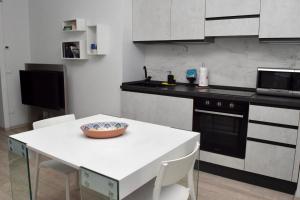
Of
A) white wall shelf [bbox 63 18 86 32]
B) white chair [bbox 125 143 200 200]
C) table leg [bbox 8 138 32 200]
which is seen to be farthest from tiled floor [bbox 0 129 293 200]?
white wall shelf [bbox 63 18 86 32]

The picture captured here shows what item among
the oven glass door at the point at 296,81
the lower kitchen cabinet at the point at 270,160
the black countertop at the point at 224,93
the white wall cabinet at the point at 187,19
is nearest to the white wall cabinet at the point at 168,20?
the white wall cabinet at the point at 187,19

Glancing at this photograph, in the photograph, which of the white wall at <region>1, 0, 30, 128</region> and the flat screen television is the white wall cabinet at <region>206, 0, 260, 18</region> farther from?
the white wall at <region>1, 0, 30, 128</region>

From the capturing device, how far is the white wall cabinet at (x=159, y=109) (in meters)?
3.07

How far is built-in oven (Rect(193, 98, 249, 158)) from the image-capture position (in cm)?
272

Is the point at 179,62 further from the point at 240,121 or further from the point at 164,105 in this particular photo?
the point at 240,121

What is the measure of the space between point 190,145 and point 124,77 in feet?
6.52

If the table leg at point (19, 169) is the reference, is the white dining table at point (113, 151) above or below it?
above

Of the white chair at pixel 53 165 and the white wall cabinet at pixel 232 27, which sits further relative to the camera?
the white wall cabinet at pixel 232 27

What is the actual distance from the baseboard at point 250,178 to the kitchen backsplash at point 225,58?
1.06 metres

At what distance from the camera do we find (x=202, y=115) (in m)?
2.97

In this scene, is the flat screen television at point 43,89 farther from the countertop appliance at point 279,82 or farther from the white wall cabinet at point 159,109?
the countertop appliance at point 279,82

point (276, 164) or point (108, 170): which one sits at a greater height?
point (108, 170)

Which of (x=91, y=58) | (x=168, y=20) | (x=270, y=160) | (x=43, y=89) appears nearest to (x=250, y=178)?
(x=270, y=160)

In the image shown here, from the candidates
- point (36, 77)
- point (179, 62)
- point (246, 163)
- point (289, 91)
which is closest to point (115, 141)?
point (246, 163)
